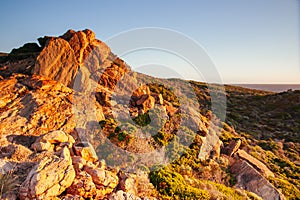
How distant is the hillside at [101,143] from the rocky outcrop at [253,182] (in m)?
0.05

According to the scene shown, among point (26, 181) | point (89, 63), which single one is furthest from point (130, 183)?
point (89, 63)

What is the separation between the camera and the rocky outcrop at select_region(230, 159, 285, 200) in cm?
1089

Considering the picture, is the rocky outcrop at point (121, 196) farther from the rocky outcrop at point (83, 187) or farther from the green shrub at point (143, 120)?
the green shrub at point (143, 120)

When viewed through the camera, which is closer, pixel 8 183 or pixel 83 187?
pixel 8 183

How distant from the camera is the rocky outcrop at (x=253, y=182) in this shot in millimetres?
10891

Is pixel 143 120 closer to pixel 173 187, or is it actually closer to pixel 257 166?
pixel 173 187

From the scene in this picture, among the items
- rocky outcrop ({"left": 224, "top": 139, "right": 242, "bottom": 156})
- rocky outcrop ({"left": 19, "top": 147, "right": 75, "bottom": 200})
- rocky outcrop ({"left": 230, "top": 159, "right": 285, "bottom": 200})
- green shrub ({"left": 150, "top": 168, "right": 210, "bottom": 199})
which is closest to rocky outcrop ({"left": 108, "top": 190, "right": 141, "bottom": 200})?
rocky outcrop ({"left": 19, "top": 147, "right": 75, "bottom": 200})

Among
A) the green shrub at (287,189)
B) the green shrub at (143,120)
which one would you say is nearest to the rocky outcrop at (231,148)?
the green shrub at (287,189)

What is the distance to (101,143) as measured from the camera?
34.1 ft

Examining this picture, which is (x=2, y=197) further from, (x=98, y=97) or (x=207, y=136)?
(x=207, y=136)

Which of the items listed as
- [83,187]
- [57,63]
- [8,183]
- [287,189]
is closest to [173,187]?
[83,187]

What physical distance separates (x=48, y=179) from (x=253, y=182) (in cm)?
939

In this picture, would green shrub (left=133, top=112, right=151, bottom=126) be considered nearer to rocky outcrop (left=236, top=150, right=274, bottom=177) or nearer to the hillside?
the hillside

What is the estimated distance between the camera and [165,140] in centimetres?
1227
